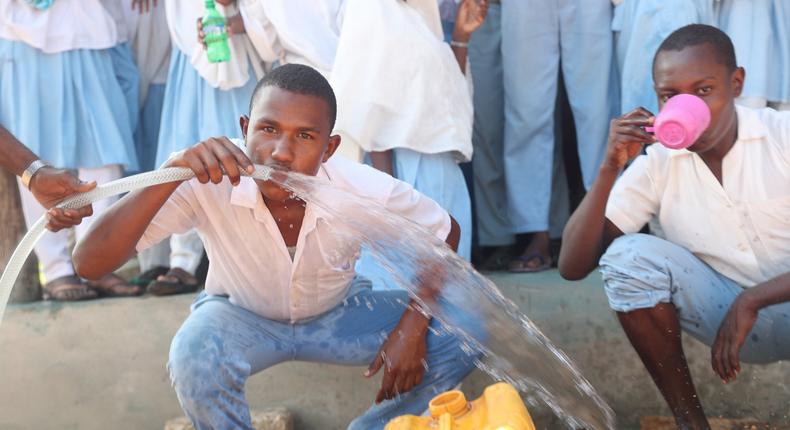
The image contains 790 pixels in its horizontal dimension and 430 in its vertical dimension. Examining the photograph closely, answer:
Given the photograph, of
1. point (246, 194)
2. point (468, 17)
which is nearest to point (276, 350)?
point (246, 194)

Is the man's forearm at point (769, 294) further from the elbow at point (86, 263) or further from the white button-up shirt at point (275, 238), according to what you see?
the elbow at point (86, 263)

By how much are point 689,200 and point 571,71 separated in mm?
1331

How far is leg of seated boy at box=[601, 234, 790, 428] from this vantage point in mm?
3273

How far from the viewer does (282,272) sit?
3.23 meters

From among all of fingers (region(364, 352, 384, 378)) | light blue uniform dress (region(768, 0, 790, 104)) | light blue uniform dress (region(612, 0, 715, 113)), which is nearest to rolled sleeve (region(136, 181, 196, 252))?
fingers (region(364, 352, 384, 378))

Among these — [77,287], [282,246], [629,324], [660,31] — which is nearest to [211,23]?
[77,287]

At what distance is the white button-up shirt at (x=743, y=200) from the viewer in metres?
3.40

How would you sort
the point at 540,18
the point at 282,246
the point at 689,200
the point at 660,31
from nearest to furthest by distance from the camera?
the point at 282,246
the point at 689,200
the point at 660,31
the point at 540,18

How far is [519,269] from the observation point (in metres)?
4.52

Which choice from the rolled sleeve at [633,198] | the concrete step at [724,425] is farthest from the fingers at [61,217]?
the concrete step at [724,425]

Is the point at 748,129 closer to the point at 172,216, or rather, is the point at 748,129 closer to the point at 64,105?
the point at 172,216

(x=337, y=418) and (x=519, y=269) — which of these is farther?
(x=519, y=269)

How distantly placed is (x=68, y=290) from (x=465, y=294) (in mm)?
1887

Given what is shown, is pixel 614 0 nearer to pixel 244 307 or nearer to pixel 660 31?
pixel 660 31
